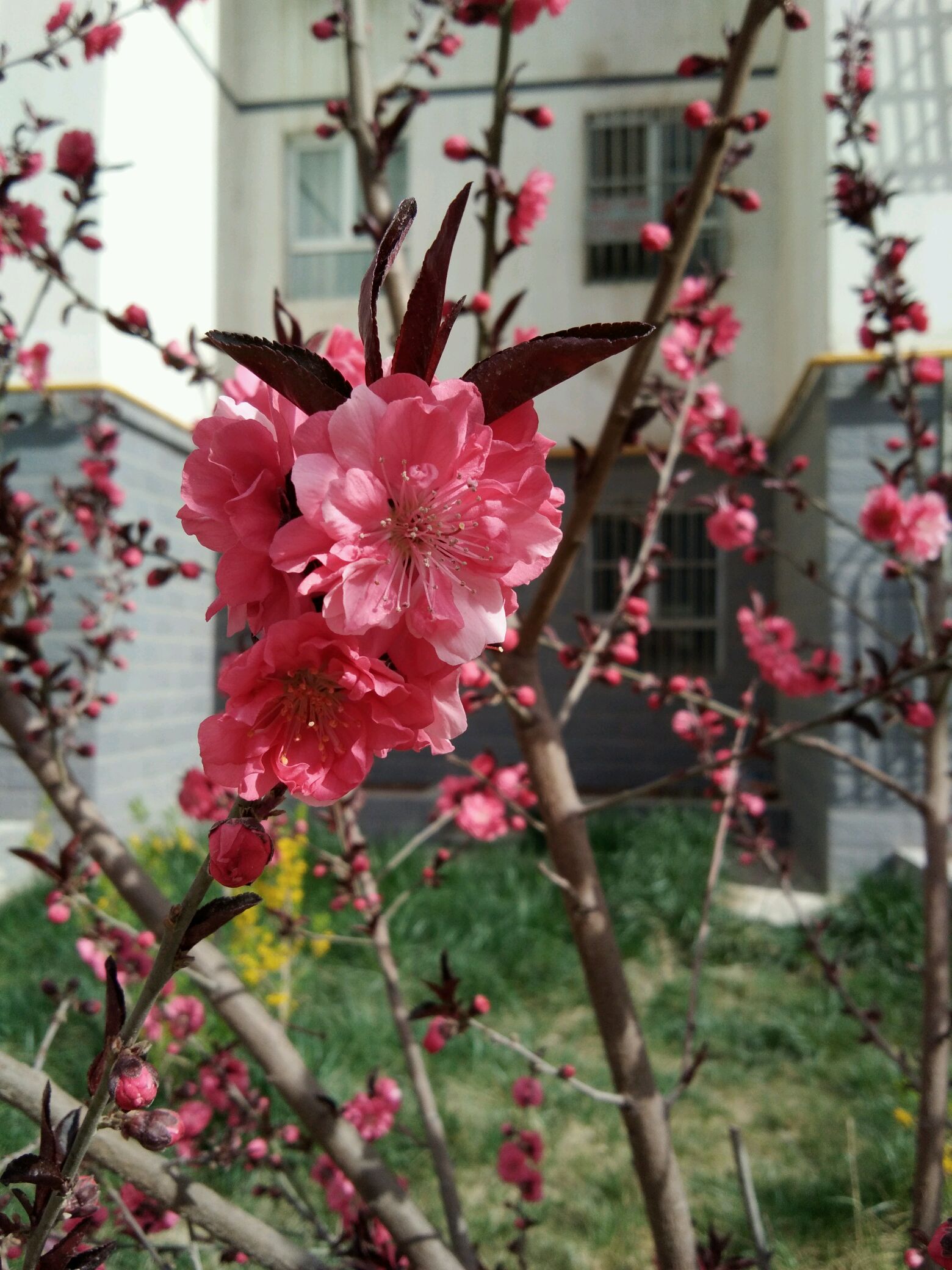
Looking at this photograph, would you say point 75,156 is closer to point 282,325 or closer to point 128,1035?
point 282,325

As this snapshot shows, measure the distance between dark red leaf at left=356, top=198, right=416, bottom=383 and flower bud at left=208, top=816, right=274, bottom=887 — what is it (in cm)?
24

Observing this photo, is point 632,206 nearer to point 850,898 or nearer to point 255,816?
point 850,898

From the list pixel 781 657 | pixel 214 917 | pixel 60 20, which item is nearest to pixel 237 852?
pixel 214 917

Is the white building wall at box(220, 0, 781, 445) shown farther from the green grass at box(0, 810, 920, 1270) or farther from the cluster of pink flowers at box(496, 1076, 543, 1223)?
the cluster of pink flowers at box(496, 1076, 543, 1223)

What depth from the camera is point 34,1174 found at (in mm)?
531

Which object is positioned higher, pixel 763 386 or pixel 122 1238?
pixel 763 386

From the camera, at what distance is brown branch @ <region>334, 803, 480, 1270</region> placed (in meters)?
1.31

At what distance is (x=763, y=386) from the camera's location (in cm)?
618

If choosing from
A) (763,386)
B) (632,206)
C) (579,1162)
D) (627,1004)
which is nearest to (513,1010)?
(579,1162)

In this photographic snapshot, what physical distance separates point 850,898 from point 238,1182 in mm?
2964

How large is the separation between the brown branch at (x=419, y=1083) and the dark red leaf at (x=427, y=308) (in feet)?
3.55

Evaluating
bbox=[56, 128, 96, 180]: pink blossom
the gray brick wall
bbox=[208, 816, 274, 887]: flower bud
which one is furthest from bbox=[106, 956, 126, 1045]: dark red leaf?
the gray brick wall

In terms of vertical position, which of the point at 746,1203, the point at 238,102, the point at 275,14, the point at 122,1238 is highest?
the point at 275,14

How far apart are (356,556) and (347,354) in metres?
0.33
